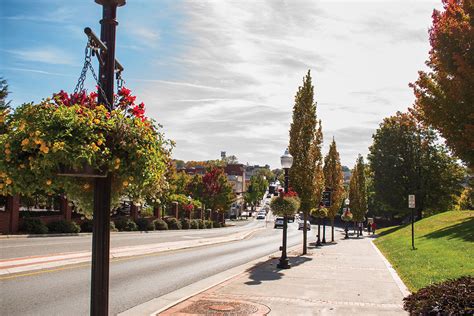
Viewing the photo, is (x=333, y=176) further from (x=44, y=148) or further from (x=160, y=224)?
(x=44, y=148)

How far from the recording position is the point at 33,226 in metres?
26.8

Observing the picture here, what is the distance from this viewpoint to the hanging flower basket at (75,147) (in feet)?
14.7

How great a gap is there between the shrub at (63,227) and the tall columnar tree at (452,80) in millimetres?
25358

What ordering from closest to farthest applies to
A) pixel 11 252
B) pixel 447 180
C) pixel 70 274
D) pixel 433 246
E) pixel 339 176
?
1. pixel 70 274
2. pixel 11 252
3. pixel 433 246
4. pixel 339 176
5. pixel 447 180

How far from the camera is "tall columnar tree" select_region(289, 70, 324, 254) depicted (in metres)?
22.1

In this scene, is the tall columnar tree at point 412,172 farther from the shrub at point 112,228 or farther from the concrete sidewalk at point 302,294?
the concrete sidewalk at point 302,294

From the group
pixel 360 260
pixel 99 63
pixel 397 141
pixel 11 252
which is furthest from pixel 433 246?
pixel 397 141

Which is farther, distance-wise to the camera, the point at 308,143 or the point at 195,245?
the point at 195,245

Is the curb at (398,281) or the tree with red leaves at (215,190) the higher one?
the tree with red leaves at (215,190)

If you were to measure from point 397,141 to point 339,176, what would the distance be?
29994 millimetres

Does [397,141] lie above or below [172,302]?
above

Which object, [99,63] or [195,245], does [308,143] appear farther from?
[99,63]

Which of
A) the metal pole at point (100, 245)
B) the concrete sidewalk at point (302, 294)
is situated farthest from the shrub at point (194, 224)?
the metal pole at point (100, 245)

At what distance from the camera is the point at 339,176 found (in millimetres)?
35406
